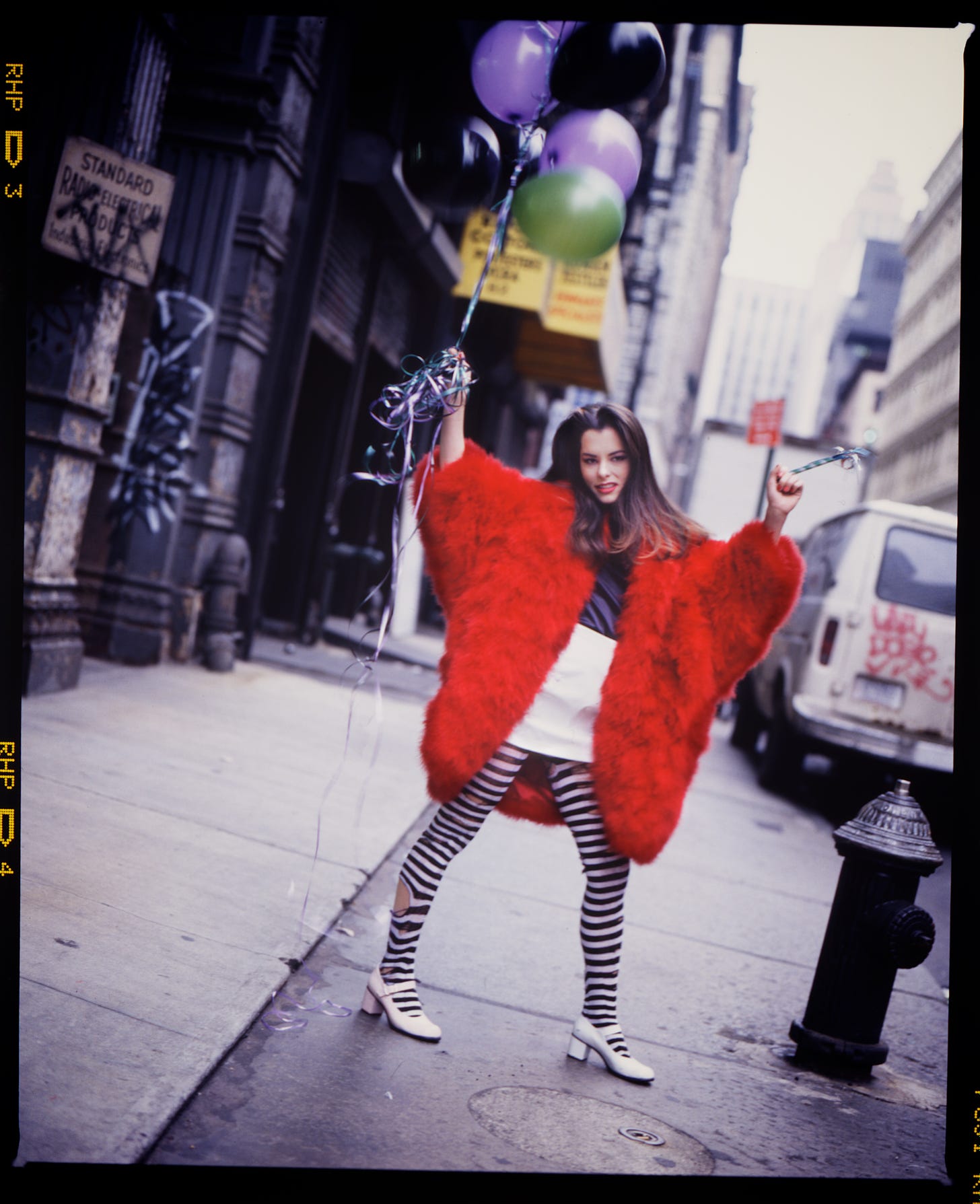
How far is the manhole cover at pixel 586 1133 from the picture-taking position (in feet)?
9.18

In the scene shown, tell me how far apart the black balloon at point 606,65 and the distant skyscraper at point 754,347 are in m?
91.2

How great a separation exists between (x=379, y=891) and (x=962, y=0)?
3.63m

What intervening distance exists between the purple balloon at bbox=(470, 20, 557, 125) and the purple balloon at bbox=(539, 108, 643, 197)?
0.37 ft

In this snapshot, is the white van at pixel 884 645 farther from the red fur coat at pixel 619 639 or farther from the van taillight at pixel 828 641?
the red fur coat at pixel 619 639

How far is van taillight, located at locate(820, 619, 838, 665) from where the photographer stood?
928 centimetres

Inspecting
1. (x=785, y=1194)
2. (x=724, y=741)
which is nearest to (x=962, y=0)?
(x=785, y=1194)

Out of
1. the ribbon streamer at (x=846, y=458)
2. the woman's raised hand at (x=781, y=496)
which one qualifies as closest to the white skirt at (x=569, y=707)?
the woman's raised hand at (x=781, y=496)

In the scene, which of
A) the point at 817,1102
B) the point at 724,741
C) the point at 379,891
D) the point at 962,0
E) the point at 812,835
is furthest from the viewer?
the point at 724,741

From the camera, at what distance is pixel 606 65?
393 cm

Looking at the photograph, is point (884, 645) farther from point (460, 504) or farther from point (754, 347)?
point (754, 347)

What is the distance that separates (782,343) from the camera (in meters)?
122

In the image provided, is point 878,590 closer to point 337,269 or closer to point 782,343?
point 337,269

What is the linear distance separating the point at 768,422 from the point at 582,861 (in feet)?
32.2

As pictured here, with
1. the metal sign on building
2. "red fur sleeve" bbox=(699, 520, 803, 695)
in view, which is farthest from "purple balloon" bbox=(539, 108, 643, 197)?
the metal sign on building
